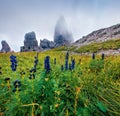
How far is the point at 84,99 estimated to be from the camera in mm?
4938

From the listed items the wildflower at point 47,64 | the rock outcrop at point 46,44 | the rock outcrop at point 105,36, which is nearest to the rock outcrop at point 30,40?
the rock outcrop at point 46,44

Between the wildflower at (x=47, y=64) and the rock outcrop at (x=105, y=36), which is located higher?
the wildflower at (x=47, y=64)

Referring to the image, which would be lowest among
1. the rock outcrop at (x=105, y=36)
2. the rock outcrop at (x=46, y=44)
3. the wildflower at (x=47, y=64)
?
the rock outcrop at (x=46, y=44)

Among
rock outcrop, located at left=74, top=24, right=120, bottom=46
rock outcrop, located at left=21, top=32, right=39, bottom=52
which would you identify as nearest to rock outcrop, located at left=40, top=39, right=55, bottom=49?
rock outcrop, located at left=21, top=32, right=39, bottom=52

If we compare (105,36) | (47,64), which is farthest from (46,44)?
(47,64)

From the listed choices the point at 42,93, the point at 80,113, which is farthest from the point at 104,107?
the point at 42,93

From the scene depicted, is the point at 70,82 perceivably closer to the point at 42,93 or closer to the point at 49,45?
the point at 42,93

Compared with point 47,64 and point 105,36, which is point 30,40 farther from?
point 47,64

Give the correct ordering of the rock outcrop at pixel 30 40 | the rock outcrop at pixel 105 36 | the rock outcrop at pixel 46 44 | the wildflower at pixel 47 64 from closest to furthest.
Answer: the wildflower at pixel 47 64 < the rock outcrop at pixel 105 36 < the rock outcrop at pixel 30 40 < the rock outcrop at pixel 46 44

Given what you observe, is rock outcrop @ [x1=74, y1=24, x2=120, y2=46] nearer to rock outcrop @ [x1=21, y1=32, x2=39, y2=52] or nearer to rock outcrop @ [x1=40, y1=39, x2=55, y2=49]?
rock outcrop @ [x1=21, y1=32, x2=39, y2=52]

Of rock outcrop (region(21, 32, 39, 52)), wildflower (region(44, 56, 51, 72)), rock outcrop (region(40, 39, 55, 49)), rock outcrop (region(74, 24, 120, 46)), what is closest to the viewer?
wildflower (region(44, 56, 51, 72))

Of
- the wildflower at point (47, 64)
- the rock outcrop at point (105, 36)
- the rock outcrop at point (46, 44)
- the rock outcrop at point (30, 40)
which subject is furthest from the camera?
the rock outcrop at point (46, 44)

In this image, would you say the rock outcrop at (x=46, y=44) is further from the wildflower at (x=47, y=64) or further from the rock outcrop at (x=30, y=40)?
the wildflower at (x=47, y=64)

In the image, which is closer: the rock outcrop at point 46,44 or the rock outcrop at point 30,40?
the rock outcrop at point 30,40
